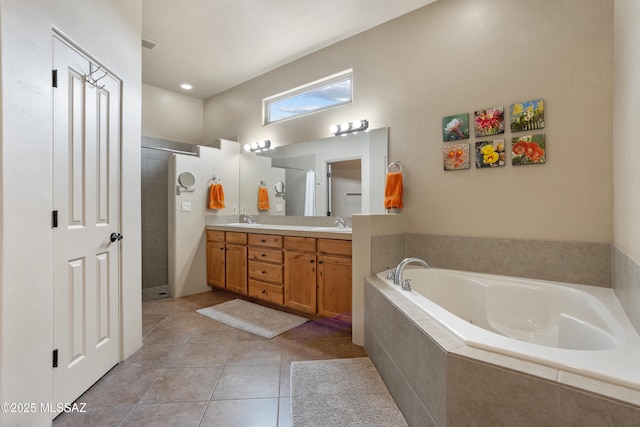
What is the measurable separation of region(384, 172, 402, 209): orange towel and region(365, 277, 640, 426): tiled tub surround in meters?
1.29

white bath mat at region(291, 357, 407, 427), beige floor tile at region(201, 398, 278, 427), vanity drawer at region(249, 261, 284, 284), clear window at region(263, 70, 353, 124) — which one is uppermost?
clear window at region(263, 70, 353, 124)

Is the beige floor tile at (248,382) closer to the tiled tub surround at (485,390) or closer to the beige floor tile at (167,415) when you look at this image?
the beige floor tile at (167,415)

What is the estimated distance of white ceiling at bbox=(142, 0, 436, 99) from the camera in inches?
97.7

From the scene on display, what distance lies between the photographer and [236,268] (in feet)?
11.0

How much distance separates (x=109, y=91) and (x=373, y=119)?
2.18 meters

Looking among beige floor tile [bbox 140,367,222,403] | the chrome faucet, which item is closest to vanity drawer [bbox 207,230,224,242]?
the chrome faucet

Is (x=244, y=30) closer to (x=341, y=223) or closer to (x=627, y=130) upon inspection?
(x=341, y=223)

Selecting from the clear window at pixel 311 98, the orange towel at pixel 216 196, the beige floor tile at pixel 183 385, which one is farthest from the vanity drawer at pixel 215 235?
the beige floor tile at pixel 183 385

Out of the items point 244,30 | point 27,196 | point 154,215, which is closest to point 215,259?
point 154,215

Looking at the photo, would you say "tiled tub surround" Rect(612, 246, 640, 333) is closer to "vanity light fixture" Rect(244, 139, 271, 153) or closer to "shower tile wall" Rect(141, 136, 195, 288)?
"vanity light fixture" Rect(244, 139, 271, 153)

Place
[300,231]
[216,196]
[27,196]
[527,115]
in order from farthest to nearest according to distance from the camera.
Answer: [216,196] < [300,231] < [527,115] < [27,196]

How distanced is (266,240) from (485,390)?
7.95 ft

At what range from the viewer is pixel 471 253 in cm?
226

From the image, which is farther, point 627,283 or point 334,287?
point 334,287
